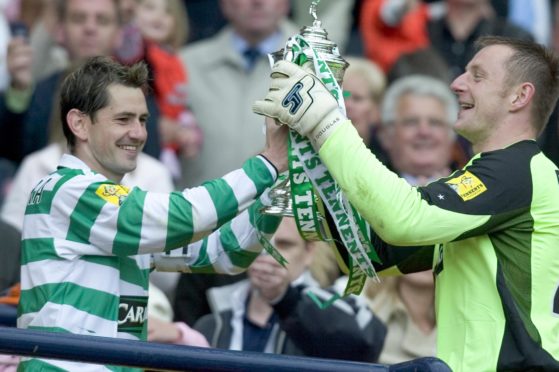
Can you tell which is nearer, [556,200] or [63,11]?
[556,200]

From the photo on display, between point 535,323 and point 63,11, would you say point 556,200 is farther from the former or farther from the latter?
point 63,11

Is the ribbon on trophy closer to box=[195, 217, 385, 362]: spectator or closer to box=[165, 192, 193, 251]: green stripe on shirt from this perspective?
box=[165, 192, 193, 251]: green stripe on shirt

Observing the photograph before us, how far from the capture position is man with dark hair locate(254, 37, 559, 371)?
14.7 feet

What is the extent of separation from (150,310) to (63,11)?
3107 millimetres

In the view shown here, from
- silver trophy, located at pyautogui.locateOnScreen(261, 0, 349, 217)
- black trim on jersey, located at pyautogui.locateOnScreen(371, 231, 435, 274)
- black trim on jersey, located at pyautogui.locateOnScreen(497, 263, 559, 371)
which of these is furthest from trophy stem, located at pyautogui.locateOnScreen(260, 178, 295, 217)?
black trim on jersey, located at pyautogui.locateOnScreen(497, 263, 559, 371)

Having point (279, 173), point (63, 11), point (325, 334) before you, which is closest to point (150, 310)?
point (325, 334)

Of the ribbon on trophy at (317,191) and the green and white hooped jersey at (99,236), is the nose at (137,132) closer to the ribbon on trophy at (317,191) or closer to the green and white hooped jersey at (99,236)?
the green and white hooped jersey at (99,236)

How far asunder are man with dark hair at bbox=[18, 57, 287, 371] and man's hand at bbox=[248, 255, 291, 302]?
4.84ft

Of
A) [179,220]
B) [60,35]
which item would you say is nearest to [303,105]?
[179,220]

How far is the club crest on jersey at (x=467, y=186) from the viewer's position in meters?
4.56

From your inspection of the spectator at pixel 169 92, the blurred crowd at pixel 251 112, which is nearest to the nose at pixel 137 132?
the blurred crowd at pixel 251 112

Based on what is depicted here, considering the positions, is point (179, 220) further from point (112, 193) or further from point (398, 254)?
point (398, 254)

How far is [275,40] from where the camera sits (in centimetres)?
952

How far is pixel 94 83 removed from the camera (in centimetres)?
500
